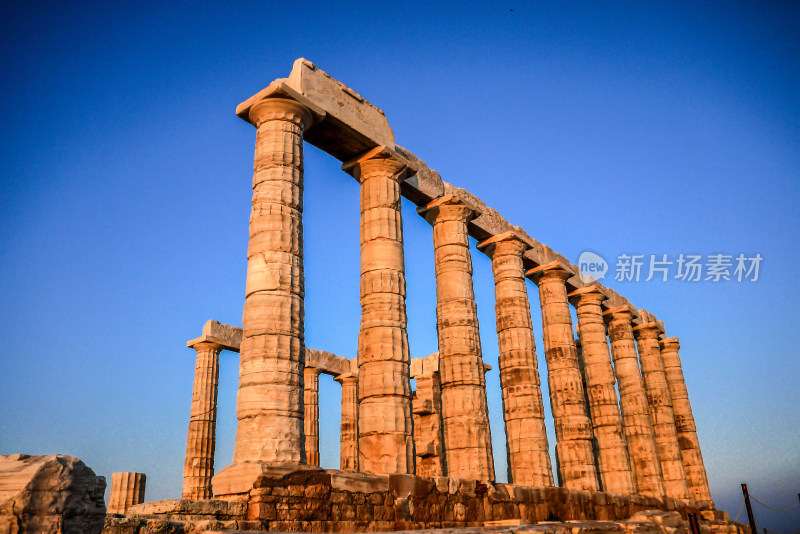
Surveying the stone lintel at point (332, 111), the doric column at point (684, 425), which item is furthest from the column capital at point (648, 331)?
the stone lintel at point (332, 111)

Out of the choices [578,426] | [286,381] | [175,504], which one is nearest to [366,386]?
[286,381]

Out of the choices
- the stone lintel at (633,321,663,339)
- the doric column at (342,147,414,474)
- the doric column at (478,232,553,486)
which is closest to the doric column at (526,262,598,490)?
the doric column at (478,232,553,486)

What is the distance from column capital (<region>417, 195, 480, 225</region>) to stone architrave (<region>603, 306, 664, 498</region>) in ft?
36.3

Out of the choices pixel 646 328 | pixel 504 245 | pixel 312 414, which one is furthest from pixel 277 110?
pixel 646 328

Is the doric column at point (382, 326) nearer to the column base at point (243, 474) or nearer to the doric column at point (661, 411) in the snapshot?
the column base at point (243, 474)

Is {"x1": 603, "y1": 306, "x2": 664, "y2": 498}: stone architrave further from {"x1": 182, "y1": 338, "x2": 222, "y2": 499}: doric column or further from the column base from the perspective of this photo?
the column base

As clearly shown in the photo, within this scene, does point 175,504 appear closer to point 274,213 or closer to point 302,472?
point 302,472

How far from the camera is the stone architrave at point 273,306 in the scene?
1104 centimetres

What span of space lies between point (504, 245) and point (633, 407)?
9.41m

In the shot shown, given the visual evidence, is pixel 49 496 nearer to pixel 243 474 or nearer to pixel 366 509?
pixel 243 474

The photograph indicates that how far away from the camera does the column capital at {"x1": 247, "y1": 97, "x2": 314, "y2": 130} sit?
13500 millimetres

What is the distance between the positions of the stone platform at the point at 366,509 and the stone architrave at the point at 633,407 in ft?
26.3

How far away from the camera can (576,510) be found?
656 inches

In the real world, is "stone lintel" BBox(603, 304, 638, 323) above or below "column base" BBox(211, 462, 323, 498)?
above
